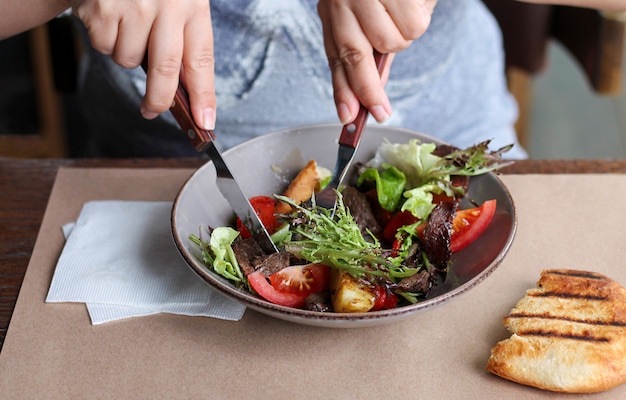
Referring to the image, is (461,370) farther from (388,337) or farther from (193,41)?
(193,41)

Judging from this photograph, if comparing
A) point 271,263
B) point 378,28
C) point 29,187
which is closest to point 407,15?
point 378,28

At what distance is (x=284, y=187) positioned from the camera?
4.37ft

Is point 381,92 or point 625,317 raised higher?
point 381,92

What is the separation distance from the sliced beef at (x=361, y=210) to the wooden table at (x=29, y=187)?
0.45 m

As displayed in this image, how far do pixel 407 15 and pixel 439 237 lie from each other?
0.40 meters

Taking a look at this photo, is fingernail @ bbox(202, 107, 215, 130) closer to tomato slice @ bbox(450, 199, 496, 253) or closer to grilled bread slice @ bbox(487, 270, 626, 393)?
tomato slice @ bbox(450, 199, 496, 253)

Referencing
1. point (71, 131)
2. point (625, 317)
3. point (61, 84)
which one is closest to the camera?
point (625, 317)

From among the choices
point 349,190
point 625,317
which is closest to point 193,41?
point 349,190

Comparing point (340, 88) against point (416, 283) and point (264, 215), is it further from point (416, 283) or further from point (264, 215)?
point (416, 283)

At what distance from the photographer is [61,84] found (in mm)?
2246

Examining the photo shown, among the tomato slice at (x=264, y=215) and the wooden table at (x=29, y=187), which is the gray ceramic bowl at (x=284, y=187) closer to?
the tomato slice at (x=264, y=215)

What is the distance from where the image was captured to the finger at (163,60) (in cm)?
105

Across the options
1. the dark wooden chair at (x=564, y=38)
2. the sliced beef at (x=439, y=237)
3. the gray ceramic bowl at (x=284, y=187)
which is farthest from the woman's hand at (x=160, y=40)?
the dark wooden chair at (x=564, y=38)

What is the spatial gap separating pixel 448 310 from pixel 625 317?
271 millimetres
